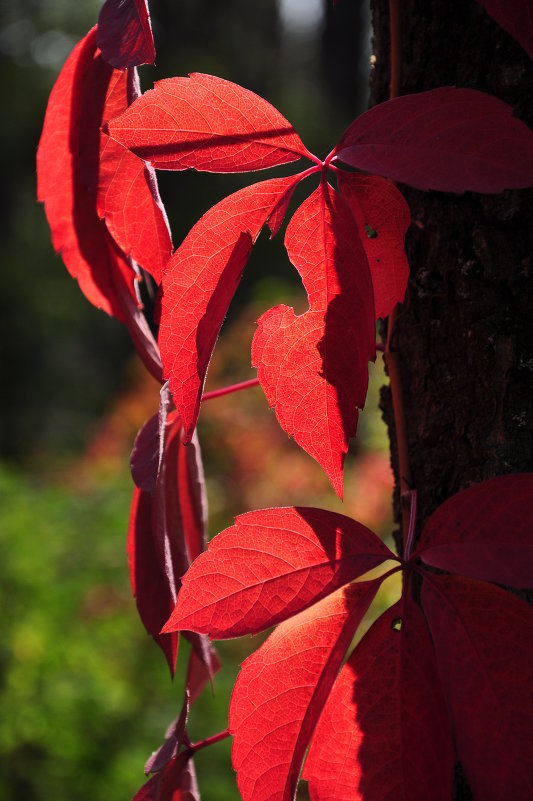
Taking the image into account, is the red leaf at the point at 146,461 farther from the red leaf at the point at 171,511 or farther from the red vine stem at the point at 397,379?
the red vine stem at the point at 397,379

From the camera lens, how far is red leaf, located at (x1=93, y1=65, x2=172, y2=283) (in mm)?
505

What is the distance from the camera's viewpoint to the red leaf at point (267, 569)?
1.38 ft

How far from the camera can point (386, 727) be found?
0.43 metres

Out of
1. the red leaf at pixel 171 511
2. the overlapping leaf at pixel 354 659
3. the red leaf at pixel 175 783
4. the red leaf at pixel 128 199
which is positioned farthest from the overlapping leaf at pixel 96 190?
the red leaf at pixel 175 783

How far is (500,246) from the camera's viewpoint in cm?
53

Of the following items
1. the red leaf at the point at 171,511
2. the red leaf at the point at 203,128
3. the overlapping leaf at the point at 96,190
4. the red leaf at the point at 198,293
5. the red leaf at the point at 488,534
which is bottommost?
the red leaf at the point at 488,534

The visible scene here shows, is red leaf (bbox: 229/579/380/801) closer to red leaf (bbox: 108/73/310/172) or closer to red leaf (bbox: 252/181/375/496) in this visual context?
red leaf (bbox: 252/181/375/496)

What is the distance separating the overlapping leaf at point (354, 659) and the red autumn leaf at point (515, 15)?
0.24 m

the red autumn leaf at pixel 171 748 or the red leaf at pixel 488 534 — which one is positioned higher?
the red leaf at pixel 488 534

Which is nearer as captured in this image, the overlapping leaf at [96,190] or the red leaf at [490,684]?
the red leaf at [490,684]

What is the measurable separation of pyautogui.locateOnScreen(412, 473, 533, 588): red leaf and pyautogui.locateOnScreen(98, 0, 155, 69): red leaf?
0.99ft

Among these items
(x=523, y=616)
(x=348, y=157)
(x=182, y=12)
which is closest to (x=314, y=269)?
(x=348, y=157)

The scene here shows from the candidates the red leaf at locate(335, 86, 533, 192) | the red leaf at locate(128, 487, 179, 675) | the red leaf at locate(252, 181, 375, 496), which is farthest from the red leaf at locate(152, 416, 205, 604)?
the red leaf at locate(335, 86, 533, 192)

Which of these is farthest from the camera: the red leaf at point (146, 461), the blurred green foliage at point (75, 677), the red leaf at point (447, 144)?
the blurred green foliage at point (75, 677)
